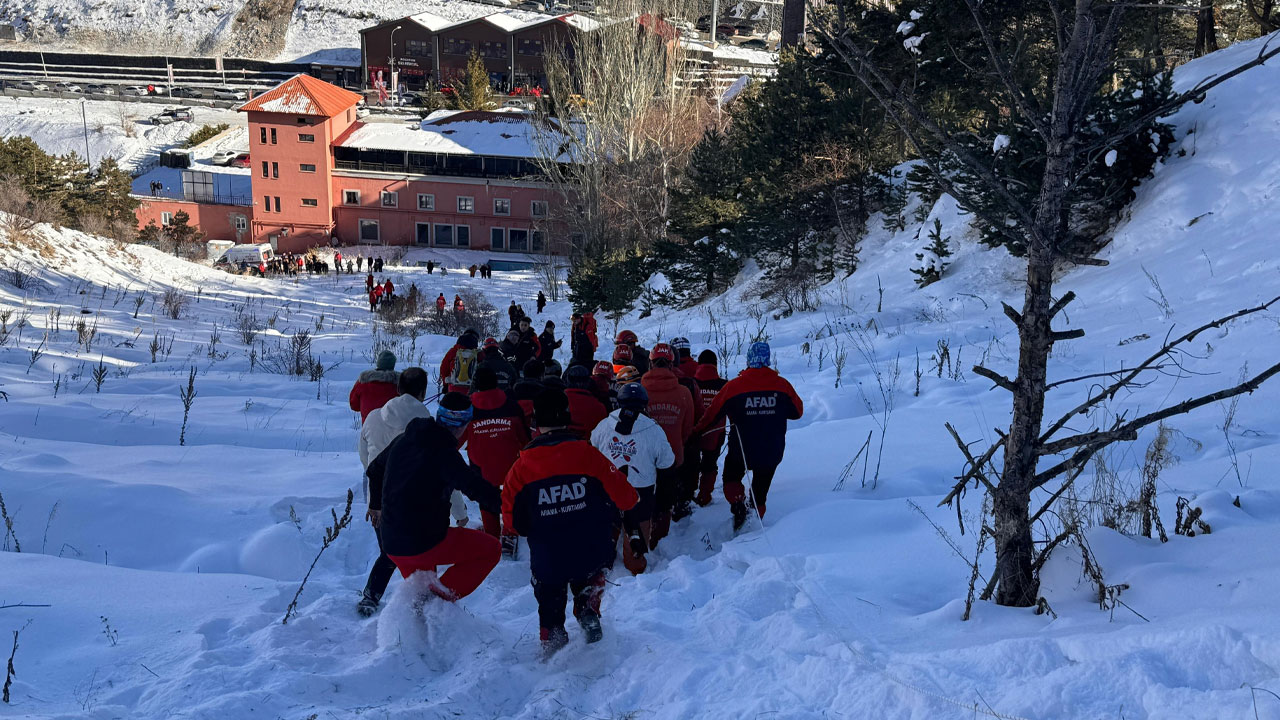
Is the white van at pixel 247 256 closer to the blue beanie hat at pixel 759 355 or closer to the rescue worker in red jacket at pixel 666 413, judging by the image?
the rescue worker in red jacket at pixel 666 413

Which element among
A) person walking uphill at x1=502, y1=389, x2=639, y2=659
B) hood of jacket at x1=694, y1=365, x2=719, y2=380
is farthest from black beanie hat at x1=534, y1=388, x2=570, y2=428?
hood of jacket at x1=694, y1=365, x2=719, y2=380

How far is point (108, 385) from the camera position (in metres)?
11.2

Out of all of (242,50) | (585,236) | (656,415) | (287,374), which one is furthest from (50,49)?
(656,415)

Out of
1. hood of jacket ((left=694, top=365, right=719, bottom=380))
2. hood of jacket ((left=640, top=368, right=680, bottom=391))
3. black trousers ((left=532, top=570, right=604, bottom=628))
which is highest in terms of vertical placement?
hood of jacket ((left=640, top=368, right=680, bottom=391))

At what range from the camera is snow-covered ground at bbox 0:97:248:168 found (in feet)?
215

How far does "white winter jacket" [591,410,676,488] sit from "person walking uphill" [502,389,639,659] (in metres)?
1.18

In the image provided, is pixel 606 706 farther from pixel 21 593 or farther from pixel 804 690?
pixel 21 593

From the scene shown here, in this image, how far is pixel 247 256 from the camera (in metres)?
40.1

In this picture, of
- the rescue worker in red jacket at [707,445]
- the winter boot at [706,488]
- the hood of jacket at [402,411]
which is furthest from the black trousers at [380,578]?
the winter boot at [706,488]

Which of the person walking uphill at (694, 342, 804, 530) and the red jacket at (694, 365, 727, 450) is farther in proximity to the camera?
the red jacket at (694, 365, 727, 450)

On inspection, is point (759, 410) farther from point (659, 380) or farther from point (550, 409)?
point (550, 409)

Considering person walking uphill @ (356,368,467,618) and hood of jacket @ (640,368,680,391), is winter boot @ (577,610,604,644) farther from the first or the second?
hood of jacket @ (640,368,680,391)

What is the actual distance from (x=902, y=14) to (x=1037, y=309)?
14509 mm

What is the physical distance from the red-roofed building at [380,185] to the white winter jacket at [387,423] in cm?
4473
